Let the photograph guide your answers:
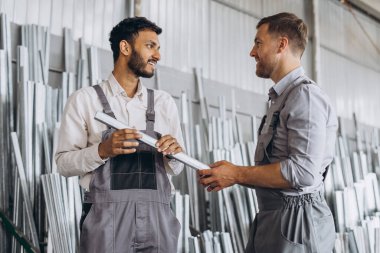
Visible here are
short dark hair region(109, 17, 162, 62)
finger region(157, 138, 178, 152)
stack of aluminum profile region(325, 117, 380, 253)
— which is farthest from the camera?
stack of aluminum profile region(325, 117, 380, 253)

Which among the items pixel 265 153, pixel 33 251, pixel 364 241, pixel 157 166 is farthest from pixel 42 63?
pixel 364 241

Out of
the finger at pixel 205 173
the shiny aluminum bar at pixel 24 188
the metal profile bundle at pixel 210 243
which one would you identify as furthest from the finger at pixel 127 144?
the metal profile bundle at pixel 210 243

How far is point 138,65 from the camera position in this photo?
6.86 ft

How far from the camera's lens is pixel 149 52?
2123 mm

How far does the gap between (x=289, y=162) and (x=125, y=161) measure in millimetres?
620

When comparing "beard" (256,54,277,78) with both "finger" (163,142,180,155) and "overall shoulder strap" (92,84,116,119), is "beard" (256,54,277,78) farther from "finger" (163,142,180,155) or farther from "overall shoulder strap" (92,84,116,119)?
"overall shoulder strap" (92,84,116,119)

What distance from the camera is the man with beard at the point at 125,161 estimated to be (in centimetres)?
Result: 181

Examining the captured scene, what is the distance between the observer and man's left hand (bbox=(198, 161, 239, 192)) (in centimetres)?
184

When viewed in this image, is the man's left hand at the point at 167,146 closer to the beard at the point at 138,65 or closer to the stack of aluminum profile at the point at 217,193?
the beard at the point at 138,65

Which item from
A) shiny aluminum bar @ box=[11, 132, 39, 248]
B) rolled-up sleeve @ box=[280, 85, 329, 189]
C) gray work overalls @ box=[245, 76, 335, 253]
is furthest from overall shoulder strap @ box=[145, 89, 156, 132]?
shiny aluminum bar @ box=[11, 132, 39, 248]

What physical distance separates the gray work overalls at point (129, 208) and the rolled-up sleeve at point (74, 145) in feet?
0.24

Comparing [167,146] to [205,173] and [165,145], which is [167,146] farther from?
[205,173]

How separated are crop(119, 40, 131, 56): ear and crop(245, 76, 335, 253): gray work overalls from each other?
0.68 m

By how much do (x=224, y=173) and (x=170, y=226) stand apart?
1.00 ft
